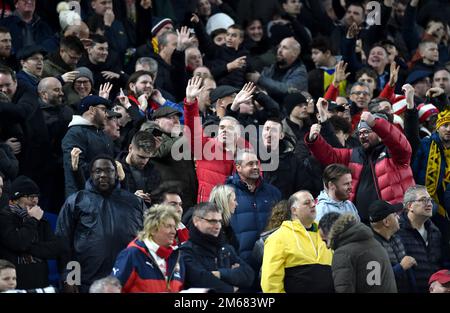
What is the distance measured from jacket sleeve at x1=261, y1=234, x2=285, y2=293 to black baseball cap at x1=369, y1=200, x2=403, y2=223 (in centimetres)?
147

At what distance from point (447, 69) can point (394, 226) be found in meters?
5.96

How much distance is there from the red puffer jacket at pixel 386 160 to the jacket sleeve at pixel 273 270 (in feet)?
8.18

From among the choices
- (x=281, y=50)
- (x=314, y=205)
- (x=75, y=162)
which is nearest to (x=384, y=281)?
(x=314, y=205)

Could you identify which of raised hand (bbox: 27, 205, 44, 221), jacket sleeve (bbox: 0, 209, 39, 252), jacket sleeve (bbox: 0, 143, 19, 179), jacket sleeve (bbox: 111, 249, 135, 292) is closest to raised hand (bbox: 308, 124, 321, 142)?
jacket sleeve (bbox: 0, 143, 19, 179)

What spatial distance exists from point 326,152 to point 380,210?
5.05ft

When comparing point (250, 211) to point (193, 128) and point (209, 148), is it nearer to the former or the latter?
point (209, 148)

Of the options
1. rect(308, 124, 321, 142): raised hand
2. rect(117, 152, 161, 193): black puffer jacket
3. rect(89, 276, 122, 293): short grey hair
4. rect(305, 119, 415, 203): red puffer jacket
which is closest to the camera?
rect(89, 276, 122, 293): short grey hair

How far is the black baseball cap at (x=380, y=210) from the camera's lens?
14195 mm

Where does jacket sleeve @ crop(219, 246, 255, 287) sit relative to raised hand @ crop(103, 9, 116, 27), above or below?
below

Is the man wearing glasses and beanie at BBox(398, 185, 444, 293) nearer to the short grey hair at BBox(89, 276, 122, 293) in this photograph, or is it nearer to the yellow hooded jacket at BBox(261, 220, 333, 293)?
the yellow hooded jacket at BBox(261, 220, 333, 293)

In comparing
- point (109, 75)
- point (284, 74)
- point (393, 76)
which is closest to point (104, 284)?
point (109, 75)

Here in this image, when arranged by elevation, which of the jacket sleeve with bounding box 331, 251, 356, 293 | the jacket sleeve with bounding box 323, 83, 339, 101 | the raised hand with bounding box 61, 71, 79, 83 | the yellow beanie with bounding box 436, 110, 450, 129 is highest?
the raised hand with bounding box 61, 71, 79, 83

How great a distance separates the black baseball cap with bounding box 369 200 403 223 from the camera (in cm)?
1420

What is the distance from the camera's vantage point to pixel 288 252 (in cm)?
1305
